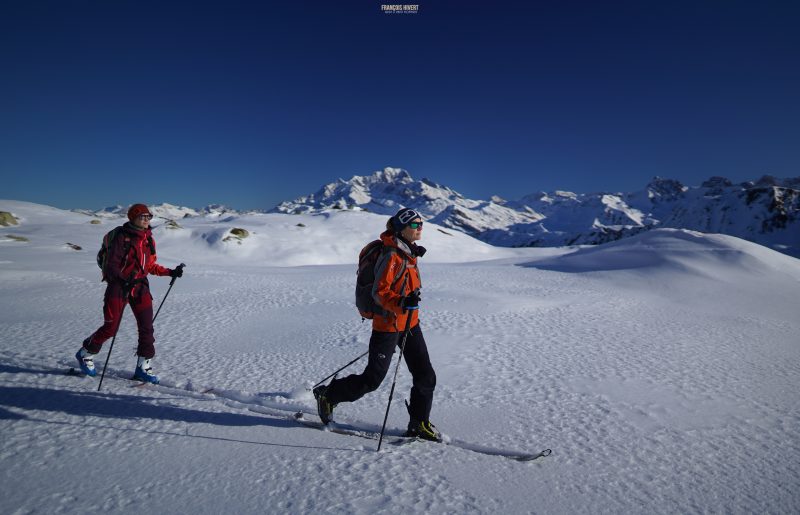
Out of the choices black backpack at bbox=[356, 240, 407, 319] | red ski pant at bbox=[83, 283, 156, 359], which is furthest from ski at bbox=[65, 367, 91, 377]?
black backpack at bbox=[356, 240, 407, 319]

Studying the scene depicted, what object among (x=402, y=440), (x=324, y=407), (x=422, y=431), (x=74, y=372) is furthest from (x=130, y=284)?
(x=422, y=431)

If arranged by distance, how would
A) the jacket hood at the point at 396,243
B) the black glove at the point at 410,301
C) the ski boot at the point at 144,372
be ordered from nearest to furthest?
1. the black glove at the point at 410,301
2. the jacket hood at the point at 396,243
3. the ski boot at the point at 144,372

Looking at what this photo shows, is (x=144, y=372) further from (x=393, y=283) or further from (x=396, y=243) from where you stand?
(x=396, y=243)

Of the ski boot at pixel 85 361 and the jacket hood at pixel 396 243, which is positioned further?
the ski boot at pixel 85 361

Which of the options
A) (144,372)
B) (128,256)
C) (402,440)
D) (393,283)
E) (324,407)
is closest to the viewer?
(393,283)

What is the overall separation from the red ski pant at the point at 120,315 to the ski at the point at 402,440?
7.97ft

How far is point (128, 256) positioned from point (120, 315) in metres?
0.79

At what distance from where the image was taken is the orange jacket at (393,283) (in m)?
3.57

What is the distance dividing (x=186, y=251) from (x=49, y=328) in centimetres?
2382

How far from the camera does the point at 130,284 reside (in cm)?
473

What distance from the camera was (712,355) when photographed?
22.6ft

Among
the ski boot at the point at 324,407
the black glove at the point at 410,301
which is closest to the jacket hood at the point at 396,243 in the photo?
the black glove at the point at 410,301

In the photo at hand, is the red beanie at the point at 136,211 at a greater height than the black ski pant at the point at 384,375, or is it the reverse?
the red beanie at the point at 136,211

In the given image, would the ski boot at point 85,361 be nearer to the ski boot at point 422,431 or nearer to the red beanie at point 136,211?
the red beanie at point 136,211
